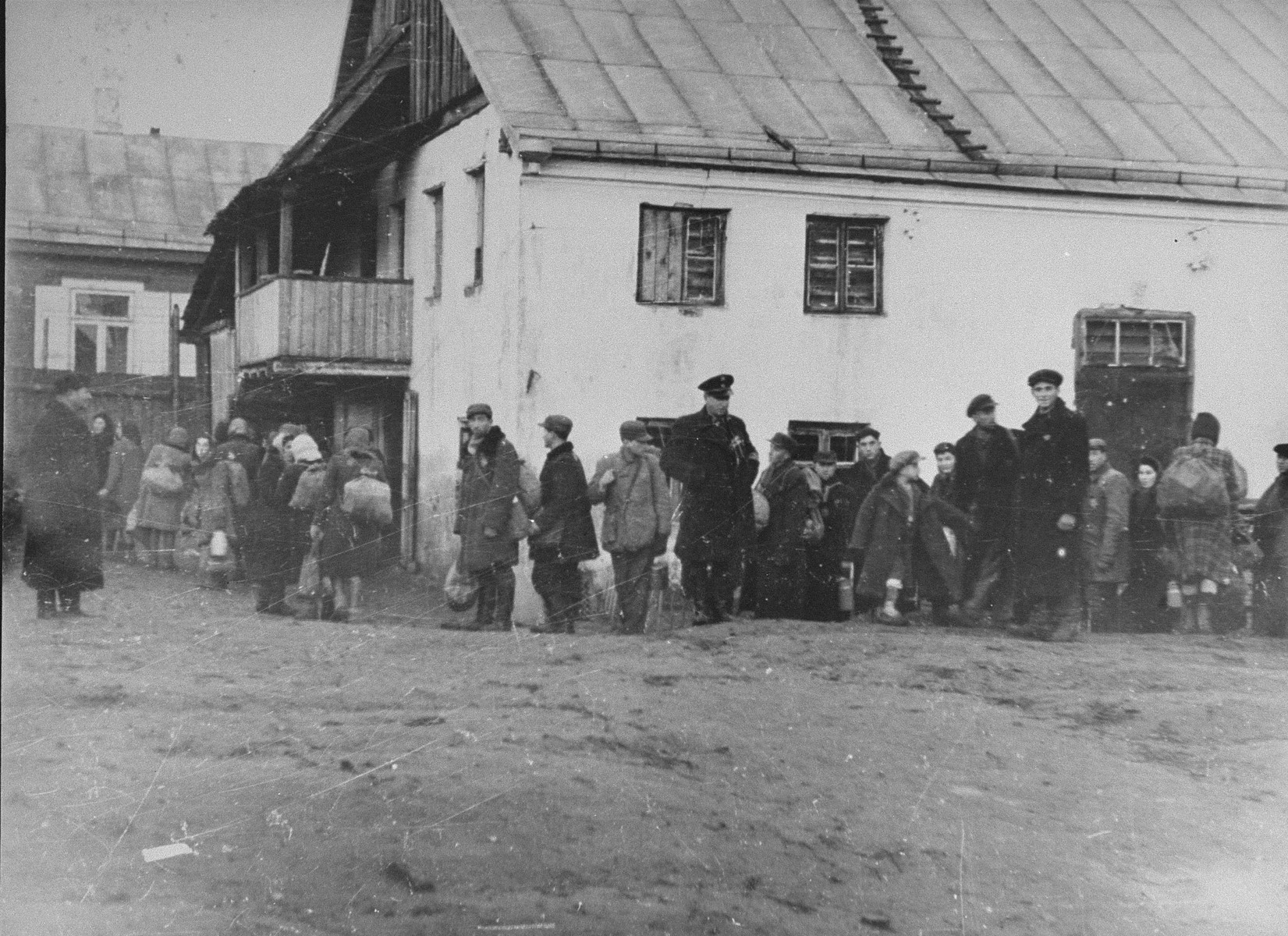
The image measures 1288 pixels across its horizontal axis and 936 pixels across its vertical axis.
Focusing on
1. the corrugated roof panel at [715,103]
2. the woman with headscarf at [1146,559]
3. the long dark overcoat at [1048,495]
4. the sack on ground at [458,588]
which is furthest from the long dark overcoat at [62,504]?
the woman with headscarf at [1146,559]

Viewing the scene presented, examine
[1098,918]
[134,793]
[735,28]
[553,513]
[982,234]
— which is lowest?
[1098,918]

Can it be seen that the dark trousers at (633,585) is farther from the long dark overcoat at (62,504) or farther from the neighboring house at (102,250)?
the long dark overcoat at (62,504)

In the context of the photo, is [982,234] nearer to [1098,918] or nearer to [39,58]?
[1098,918]

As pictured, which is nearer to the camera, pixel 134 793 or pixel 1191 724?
pixel 134 793

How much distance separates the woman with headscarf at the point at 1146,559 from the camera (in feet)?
13.0

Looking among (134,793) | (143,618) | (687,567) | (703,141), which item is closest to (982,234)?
(703,141)

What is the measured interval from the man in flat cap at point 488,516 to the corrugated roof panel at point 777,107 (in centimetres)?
123

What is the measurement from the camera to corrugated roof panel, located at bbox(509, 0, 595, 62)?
12.7 ft

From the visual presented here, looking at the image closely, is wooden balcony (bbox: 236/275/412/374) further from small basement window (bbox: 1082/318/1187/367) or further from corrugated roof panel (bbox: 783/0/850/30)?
small basement window (bbox: 1082/318/1187/367)

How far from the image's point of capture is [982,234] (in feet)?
12.8

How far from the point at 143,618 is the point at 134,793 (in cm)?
50

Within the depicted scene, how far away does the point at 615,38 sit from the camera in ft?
12.9

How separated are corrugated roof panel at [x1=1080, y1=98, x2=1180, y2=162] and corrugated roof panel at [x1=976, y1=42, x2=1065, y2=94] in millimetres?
132

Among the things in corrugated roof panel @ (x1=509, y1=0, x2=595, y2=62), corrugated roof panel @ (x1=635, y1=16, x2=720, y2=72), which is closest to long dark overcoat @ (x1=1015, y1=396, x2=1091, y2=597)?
corrugated roof panel @ (x1=635, y1=16, x2=720, y2=72)
